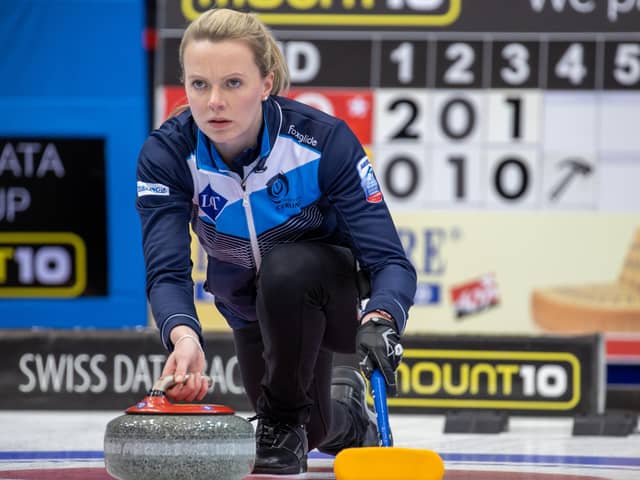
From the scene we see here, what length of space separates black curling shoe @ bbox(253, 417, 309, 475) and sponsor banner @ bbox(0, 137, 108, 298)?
2.50m

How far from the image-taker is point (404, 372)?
422 cm

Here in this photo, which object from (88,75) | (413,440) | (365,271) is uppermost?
(88,75)

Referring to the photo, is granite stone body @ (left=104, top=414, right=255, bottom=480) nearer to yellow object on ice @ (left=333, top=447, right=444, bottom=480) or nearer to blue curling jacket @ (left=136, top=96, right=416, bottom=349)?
yellow object on ice @ (left=333, top=447, right=444, bottom=480)

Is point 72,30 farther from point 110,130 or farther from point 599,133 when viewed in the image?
point 599,133

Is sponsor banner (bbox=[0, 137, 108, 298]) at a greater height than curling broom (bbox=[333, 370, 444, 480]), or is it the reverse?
sponsor banner (bbox=[0, 137, 108, 298])

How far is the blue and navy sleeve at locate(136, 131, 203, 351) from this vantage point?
6.75 feet

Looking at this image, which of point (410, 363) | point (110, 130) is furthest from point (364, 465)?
point (110, 130)

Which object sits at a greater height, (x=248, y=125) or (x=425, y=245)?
(x=248, y=125)

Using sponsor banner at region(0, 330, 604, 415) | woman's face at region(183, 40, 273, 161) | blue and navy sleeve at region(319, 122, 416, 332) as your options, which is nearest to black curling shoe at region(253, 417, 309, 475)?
blue and navy sleeve at region(319, 122, 416, 332)

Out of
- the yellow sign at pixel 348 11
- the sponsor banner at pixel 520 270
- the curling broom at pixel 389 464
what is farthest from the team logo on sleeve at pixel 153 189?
the yellow sign at pixel 348 11

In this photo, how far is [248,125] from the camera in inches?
86.5

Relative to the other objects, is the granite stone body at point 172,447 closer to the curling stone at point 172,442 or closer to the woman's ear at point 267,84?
the curling stone at point 172,442

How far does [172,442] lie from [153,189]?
55 cm

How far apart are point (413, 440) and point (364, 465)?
Answer: 1.36 m
